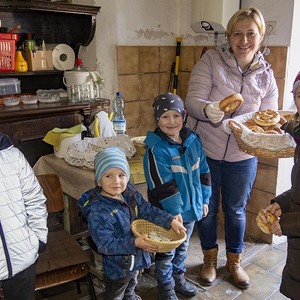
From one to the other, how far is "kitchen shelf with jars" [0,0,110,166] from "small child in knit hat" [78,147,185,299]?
85 centimetres

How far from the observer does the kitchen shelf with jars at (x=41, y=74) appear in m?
2.13

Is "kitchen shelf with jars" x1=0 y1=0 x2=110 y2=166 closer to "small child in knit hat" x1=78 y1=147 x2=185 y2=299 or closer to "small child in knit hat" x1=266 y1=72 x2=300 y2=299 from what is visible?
"small child in knit hat" x1=78 y1=147 x2=185 y2=299

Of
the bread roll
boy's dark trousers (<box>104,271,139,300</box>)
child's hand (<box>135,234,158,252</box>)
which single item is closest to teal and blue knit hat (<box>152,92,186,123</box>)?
the bread roll

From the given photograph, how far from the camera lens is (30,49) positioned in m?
2.40

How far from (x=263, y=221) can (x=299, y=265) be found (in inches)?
7.1

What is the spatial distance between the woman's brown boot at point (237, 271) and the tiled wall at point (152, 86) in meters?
0.47

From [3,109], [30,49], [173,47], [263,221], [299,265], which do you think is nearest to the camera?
[299,265]

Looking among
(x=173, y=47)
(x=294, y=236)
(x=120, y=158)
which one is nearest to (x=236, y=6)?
(x=173, y=47)

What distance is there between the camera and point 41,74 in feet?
8.20

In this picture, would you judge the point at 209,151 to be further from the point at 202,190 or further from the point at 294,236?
the point at 294,236

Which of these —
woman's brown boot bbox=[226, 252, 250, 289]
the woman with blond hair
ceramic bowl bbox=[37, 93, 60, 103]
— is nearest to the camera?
the woman with blond hair

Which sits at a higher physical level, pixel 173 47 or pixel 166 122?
pixel 173 47

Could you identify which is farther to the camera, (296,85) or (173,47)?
(173,47)

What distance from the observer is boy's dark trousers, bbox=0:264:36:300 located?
1283 millimetres
